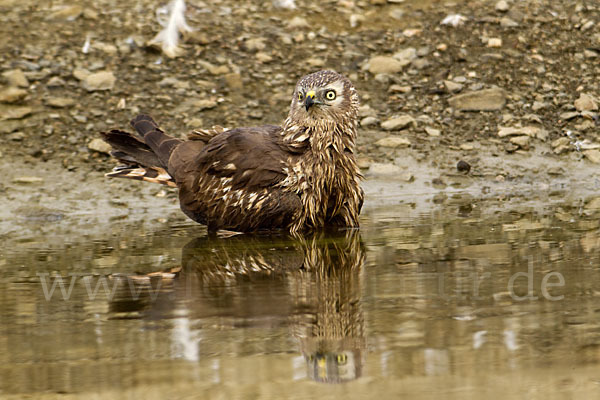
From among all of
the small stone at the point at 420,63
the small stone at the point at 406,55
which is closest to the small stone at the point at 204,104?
the small stone at the point at 406,55

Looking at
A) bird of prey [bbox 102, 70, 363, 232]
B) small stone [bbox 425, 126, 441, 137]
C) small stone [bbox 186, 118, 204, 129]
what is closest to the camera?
bird of prey [bbox 102, 70, 363, 232]

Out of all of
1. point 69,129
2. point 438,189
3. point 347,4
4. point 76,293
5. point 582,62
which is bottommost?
point 76,293

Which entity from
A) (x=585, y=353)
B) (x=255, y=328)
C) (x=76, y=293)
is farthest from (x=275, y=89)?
(x=585, y=353)

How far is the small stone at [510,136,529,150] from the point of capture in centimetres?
868

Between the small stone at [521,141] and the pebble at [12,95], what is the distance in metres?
4.65

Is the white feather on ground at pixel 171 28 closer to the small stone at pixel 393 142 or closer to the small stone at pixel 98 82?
the small stone at pixel 98 82

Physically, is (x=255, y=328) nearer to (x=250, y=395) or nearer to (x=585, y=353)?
(x=250, y=395)

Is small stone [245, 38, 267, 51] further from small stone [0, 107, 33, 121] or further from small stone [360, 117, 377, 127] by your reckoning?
small stone [0, 107, 33, 121]

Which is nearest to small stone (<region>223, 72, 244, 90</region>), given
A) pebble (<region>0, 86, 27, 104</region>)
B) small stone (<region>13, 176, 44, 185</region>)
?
pebble (<region>0, 86, 27, 104</region>)

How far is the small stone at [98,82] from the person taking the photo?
945 centimetres

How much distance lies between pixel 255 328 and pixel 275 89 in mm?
A: 5682

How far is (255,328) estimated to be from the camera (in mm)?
4066

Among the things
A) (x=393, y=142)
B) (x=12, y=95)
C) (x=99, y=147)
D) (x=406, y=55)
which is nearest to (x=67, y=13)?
(x=12, y=95)

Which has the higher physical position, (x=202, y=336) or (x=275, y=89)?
(x=275, y=89)
